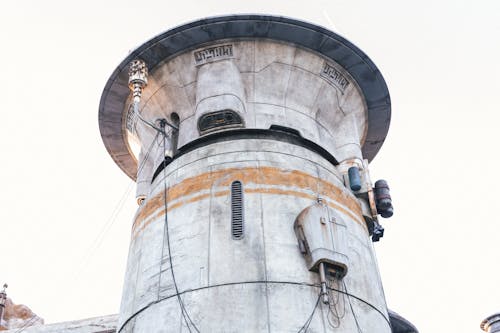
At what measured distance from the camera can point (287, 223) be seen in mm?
16641

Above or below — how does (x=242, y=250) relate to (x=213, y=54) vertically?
below

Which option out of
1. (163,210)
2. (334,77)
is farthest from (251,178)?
(334,77)

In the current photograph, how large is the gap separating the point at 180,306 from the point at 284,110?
9608 mm

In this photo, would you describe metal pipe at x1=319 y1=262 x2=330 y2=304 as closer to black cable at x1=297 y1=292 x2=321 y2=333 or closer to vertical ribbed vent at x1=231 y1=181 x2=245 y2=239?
black cable at x1=297 y1=292 x2=321 y2=333

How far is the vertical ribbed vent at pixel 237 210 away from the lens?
1638 cm

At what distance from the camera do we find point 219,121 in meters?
20.2

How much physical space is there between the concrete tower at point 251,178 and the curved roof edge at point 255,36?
0.06m

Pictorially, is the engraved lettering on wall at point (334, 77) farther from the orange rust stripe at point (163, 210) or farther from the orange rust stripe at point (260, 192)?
the orange rust stripe at point (163, 210)

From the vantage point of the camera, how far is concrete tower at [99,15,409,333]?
598 inches

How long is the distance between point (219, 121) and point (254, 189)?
3928mm

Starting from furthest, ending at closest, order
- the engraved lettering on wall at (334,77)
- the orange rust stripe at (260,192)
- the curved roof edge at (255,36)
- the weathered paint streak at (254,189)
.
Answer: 1. the engraved lettering on wall at (334,77)
2. the curved roof edge at (255,36)
3. the weathered paint streak at (254,189)
4. the orange rust stripe at (260,192)

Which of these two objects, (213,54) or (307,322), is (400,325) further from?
(213,54)

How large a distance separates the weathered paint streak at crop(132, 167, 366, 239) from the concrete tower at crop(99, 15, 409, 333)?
0.05 metres

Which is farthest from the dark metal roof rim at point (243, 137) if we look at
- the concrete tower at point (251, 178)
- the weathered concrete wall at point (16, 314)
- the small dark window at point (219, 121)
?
the weathered concrete wall at point (16, 314)
